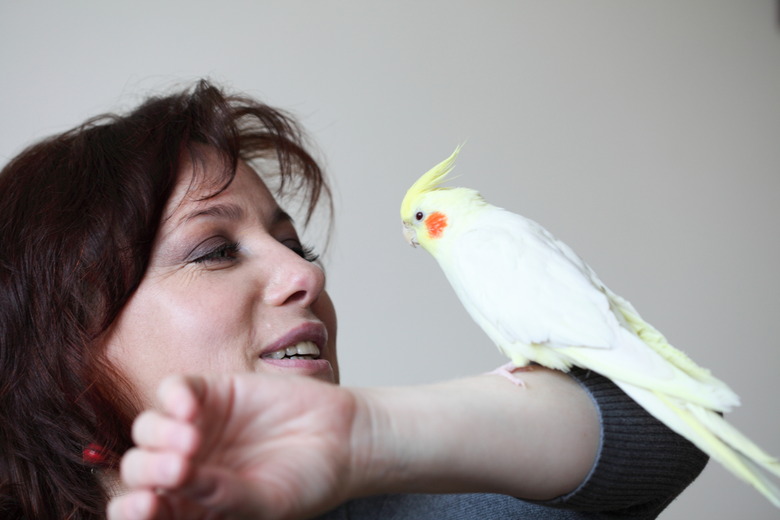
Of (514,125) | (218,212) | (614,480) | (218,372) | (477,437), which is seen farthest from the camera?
(514,125)

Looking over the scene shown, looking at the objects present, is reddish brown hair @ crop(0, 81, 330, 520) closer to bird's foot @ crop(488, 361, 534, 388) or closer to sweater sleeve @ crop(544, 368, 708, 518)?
bird's foot @ crop(488, 361, 534, 388)

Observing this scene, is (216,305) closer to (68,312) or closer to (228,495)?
(68,312)

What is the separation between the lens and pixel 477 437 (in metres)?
0.59

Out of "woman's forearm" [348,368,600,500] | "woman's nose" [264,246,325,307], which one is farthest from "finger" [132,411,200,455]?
"woman's nose" [264,246,325,307]

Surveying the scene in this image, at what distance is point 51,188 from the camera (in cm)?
102

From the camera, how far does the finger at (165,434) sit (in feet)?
1.37

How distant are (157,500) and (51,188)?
76 cm

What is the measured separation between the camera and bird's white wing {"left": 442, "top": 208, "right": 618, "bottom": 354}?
73cm

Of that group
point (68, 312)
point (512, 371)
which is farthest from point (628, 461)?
point (68, 312)

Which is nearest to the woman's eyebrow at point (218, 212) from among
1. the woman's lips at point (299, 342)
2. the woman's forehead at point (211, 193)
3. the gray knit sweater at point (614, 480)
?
the woman's forehead at point (211, 193)

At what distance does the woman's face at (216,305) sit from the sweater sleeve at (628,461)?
383 mm

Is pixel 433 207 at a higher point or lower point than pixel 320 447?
higher

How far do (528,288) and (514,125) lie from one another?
4.91ft

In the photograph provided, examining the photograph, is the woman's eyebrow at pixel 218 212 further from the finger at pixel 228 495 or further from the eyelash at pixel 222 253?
the finger at pixel 228 495
